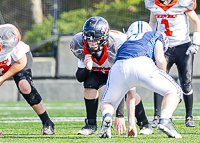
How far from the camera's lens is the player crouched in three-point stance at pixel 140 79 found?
352 centimetres

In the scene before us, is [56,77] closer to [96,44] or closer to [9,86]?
[9,86]

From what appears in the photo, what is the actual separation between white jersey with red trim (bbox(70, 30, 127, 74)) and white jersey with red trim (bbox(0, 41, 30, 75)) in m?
0.46

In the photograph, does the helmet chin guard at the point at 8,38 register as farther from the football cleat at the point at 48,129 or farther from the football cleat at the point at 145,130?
the football cleat at the point at 145,130

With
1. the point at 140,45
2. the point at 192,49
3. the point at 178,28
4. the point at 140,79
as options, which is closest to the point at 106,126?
the point at 140,79

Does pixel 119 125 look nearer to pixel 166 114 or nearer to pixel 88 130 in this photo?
pixel 88 130

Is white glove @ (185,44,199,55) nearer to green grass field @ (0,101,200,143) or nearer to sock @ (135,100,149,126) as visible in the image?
green grass field @ (0,101,200,143)

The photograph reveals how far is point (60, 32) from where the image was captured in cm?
980

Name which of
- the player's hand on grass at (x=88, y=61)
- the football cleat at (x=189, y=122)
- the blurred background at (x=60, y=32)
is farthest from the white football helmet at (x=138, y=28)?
the blurred background at (x=60, y=32)

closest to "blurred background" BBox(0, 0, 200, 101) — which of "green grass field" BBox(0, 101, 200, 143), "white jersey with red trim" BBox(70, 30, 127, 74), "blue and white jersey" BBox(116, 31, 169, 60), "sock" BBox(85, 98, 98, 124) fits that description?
"green grass field" BBox(0, 101, 200, 143)

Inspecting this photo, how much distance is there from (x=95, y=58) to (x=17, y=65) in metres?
0.70

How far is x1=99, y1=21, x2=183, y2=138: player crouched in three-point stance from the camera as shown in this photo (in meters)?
3.52

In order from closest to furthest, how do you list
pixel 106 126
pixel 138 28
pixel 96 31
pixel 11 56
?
pixel 106 126 → pixel 96 31 → pixel 138 28 → pixel 11 56

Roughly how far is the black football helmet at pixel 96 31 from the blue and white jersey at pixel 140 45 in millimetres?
218

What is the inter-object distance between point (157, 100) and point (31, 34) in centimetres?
565
